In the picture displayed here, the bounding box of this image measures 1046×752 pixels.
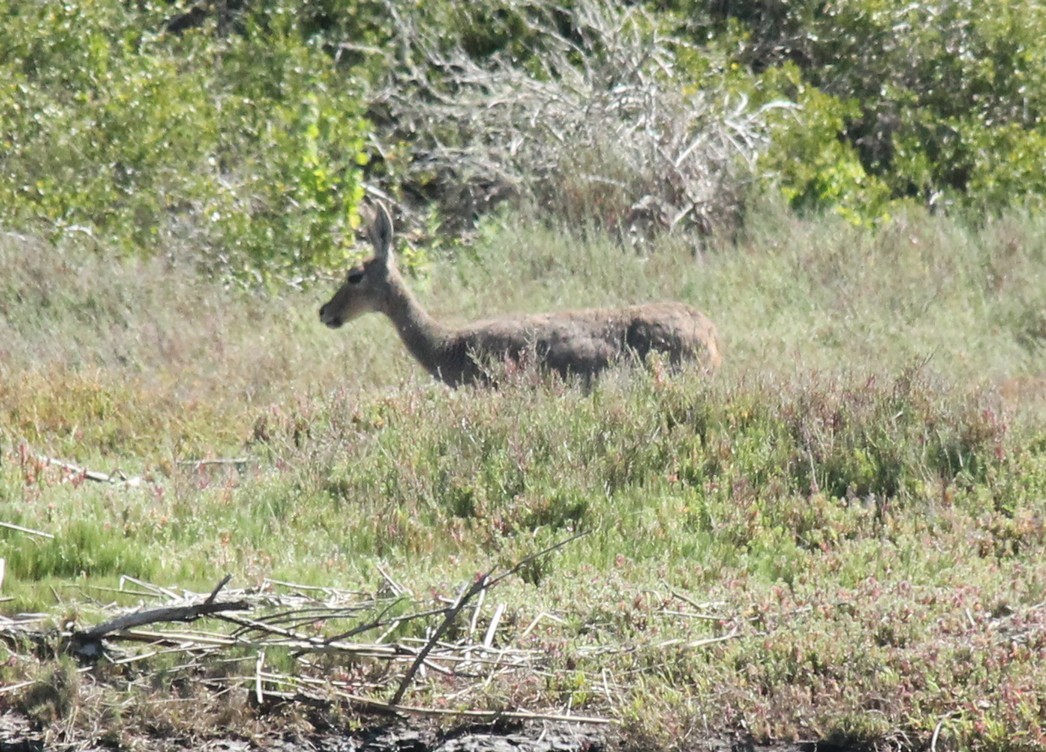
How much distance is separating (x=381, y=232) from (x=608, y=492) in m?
4.33

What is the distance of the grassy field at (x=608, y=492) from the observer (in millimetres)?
6676

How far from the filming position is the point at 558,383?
10484 mm

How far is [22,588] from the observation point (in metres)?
7.50

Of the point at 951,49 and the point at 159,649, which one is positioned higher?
the point at 951,49

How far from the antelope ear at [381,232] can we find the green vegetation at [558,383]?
2.65 ft

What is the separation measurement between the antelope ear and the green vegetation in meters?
0.81

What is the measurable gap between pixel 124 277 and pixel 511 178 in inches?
176

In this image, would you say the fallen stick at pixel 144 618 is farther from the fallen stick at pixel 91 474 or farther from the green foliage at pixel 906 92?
the green foliage at pixel 906 92

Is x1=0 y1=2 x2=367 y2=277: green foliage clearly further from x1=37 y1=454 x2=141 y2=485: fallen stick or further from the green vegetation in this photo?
x1=37 y1=454 x2=141 y2=485: fallen stick

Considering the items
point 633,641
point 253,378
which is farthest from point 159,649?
point 253,378

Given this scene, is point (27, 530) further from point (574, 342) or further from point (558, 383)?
point (574, 342)

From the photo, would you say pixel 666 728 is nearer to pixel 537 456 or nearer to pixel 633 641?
pixel 633 641

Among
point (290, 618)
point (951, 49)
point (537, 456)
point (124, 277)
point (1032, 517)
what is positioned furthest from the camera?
point (951, 49)

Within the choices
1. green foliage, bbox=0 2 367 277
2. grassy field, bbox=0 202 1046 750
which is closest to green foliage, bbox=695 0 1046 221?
grassy field, bbox=0 202 1046 750
